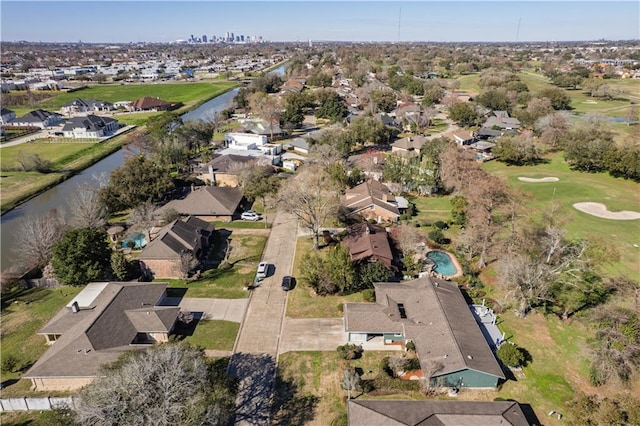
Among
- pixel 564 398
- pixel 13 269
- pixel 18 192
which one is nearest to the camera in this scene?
pixel 564 398

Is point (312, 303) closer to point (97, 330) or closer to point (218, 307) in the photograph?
point (218, 307)

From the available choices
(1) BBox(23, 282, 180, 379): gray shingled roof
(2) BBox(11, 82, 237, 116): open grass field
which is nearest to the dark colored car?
(1) BBox(23, 282, 180, 379): gray shingled roof

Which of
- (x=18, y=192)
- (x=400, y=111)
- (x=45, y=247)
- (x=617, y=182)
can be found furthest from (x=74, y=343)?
(x=400, y=111)

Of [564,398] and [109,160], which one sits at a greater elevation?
[109,160]

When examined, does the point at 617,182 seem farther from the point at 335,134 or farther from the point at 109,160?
the point at 109,160

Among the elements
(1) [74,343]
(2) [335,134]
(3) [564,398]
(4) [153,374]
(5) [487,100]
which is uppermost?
(5) [487,100]

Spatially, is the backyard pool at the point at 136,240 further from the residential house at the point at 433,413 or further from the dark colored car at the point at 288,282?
the residential house at the point at 433,413

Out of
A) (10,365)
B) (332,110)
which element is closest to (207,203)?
(10,365)
